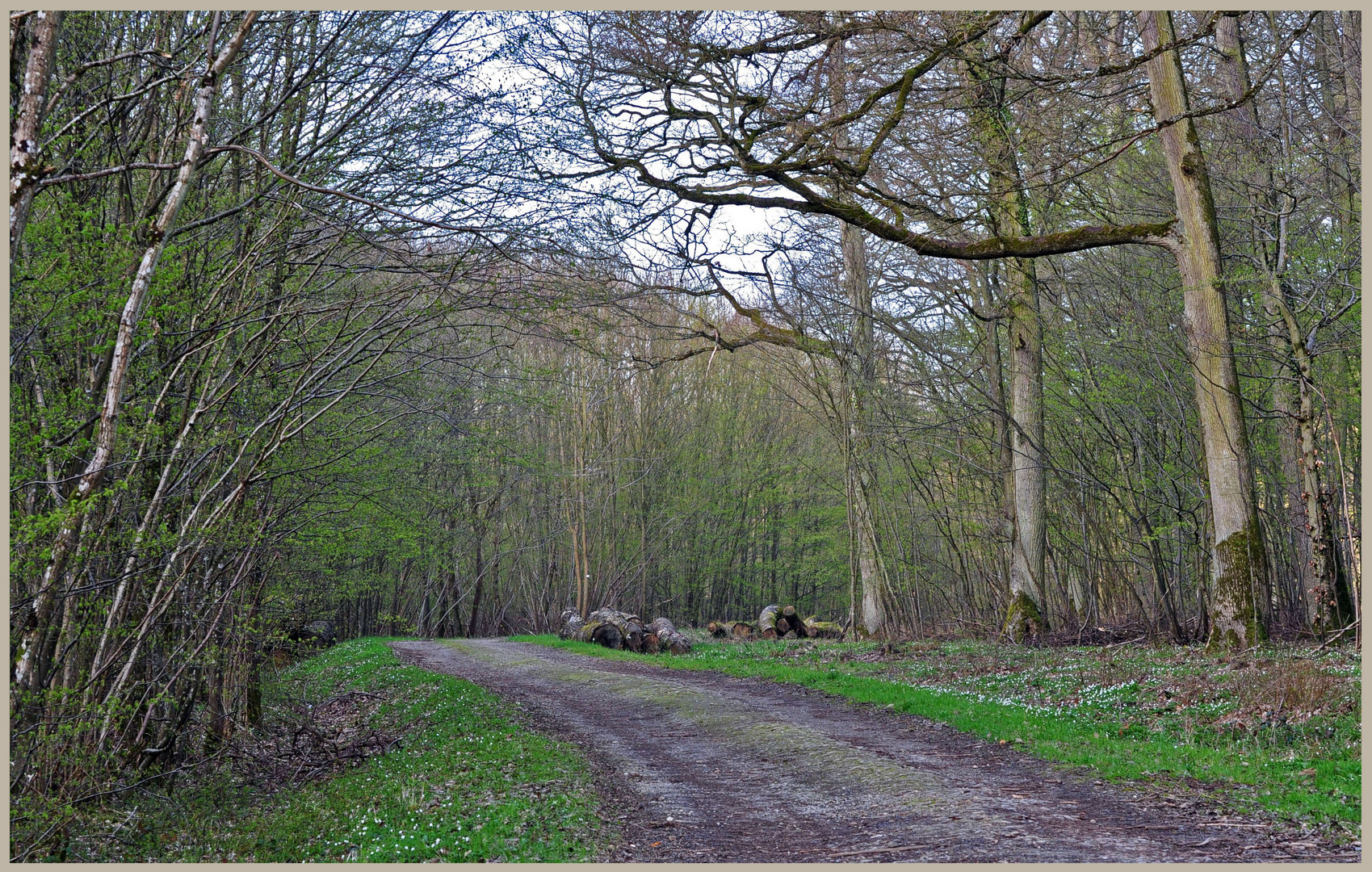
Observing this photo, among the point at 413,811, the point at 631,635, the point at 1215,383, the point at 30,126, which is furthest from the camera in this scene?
the point at 631,635

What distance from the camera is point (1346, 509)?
27.4 ft

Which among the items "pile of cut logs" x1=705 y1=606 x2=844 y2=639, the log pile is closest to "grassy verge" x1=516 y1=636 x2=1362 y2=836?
the log pile

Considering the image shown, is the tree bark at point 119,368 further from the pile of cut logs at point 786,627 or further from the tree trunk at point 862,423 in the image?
the pile of cut logs at point 786,627

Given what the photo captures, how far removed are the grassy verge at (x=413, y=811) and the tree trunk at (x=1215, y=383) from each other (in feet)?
27.9

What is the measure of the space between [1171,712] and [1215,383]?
5125 millimetres

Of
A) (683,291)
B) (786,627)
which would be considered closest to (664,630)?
(786,627)

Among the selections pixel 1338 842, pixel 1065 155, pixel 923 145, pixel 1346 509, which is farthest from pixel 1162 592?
pixel 1338 842

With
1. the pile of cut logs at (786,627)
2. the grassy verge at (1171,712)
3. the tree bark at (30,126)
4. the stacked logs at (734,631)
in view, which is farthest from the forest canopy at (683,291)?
the stacked logs at (734,631)

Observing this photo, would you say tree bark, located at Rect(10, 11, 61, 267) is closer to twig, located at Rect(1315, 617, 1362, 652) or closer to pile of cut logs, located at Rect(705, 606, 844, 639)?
twig, located at Rect(1315, 617, 1362, 652)

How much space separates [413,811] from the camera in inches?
246

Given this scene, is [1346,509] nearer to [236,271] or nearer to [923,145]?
[923,145]

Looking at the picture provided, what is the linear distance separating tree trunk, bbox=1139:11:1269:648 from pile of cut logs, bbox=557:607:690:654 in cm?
1239

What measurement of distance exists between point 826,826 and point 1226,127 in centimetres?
1219

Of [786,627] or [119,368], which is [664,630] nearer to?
[786,627]
